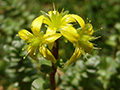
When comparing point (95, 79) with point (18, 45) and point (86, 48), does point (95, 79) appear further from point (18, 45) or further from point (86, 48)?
point (18, 45)

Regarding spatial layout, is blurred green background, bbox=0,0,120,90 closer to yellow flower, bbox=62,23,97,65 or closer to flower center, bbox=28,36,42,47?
yellow flower, bbox=62,23,97,65

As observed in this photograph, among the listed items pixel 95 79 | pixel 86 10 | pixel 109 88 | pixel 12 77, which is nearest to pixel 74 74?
pixel 95 79

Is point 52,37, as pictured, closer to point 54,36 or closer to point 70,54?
point 54,36

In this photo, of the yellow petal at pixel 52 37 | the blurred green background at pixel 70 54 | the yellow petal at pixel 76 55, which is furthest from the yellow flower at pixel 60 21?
the blurred green background at pixel 70 54

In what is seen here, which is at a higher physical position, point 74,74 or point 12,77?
point 12,77

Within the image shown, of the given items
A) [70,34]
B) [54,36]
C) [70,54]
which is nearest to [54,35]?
[54,36]

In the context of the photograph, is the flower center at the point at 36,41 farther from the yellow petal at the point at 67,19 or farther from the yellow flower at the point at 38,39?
the yellow petal at the point at 67,19
